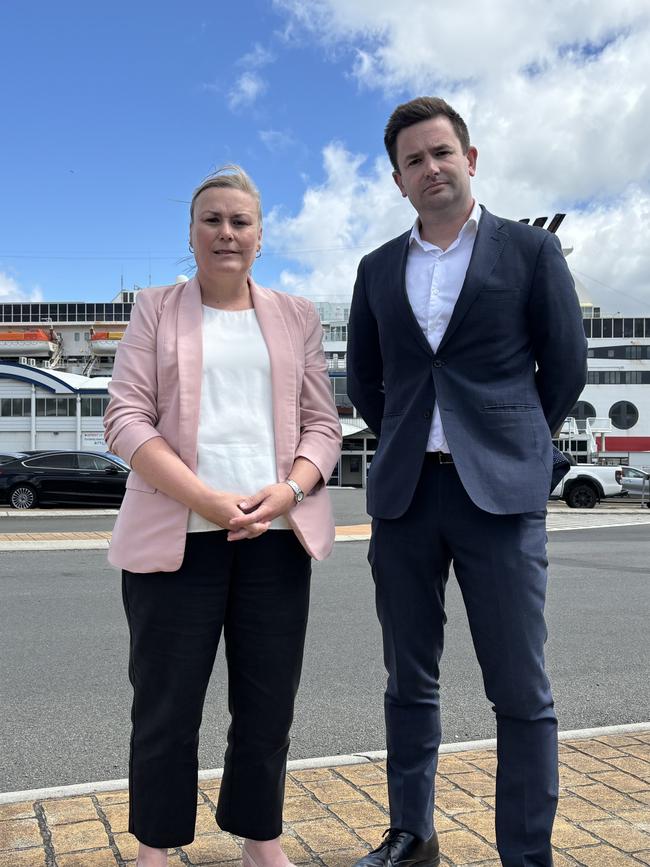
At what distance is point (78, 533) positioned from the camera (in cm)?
1558

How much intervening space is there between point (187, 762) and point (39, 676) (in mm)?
3402

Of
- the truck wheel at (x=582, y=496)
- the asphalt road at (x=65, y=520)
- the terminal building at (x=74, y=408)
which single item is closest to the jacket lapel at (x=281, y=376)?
the asphalt road at (x=65, y=520)

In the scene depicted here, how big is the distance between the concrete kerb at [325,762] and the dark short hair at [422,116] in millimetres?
2480

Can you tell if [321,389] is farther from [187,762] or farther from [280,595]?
[187,762]

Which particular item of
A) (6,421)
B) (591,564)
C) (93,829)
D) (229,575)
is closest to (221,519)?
(229,575)

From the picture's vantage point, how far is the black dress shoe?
109 inches

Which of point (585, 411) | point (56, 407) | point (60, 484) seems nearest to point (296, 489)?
point (60, 484)

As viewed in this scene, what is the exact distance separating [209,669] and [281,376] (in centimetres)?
92

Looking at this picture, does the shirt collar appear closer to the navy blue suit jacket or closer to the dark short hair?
the navy blue suit jacket

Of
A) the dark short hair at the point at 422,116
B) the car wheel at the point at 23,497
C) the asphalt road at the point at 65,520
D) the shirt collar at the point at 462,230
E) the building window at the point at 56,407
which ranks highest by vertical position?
the building window at the point at 56,407

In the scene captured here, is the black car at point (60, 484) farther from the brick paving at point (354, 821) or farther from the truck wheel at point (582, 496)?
the brick paving at point (354, 821)

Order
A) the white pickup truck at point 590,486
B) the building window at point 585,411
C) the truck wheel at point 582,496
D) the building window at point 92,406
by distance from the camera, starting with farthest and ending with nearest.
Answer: the building window at point 585,411, the building window at point 92,406, the truck wheel at point 582,496, the white pickup truck at point 590,486

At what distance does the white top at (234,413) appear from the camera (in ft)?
8.75

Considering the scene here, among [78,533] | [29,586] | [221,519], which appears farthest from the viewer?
[78,533]
